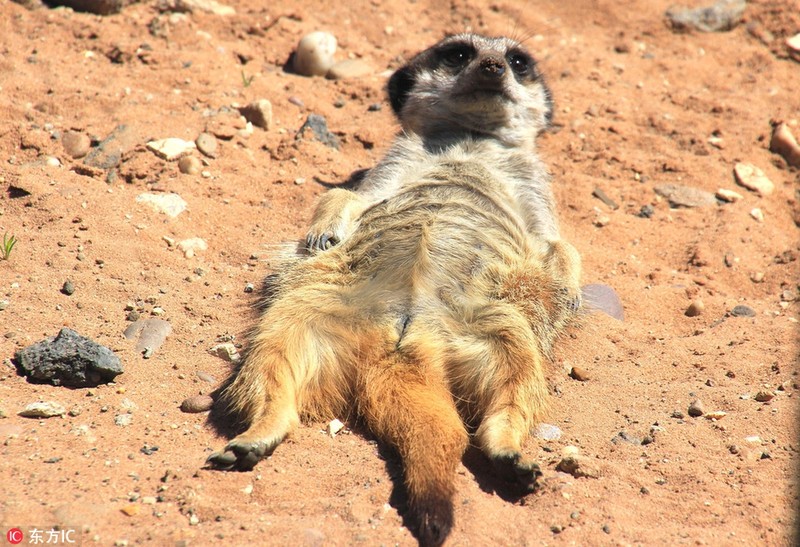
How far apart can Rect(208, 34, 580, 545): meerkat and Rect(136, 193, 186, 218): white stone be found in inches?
28.6

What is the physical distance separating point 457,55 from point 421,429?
101 inches

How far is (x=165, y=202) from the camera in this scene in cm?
384

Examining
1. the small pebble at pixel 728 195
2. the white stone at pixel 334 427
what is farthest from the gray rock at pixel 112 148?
the small pebble at pixel 728 195

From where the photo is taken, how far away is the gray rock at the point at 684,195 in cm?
454

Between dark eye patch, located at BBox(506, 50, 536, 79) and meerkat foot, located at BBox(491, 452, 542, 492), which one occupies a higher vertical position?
dark eye patch, located at BBox(506, 50, 536, 79)

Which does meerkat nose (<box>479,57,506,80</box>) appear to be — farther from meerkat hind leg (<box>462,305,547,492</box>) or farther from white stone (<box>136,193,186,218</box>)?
white stone (<box>136,193,186,218</box>)

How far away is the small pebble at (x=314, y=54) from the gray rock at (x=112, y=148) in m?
1.47

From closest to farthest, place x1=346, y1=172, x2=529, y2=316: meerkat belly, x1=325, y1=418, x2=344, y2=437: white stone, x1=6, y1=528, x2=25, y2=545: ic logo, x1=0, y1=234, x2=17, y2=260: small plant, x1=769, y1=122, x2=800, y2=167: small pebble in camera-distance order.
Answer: x1=6, y1=528, x2=25, y2=545: ic logo < x1=325, y1=418, x2=344, y2=437: white stone < x1=346, y1=172, x2=529, y2=316: meerkat belly < x1=0, y1=234, x2=17, y2=260: small plant < x1=769, y1=122, x2=800, y2=167: small pebble

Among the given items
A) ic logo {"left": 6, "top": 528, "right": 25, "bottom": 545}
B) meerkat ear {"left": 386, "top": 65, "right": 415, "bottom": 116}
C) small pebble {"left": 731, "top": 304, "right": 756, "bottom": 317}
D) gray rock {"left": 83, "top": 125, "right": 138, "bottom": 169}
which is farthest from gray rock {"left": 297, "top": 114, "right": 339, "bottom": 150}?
ic logo {"left": 6, "top": 528, "right": 25, "bottom": 545}

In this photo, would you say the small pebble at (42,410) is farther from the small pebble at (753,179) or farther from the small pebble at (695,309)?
the small pebble at (753,179)

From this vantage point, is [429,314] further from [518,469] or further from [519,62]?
[519,62]

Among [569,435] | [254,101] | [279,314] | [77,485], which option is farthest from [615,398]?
[254,101]

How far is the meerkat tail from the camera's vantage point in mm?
2215

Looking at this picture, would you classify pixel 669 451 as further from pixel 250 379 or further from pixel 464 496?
pixel 250 379
